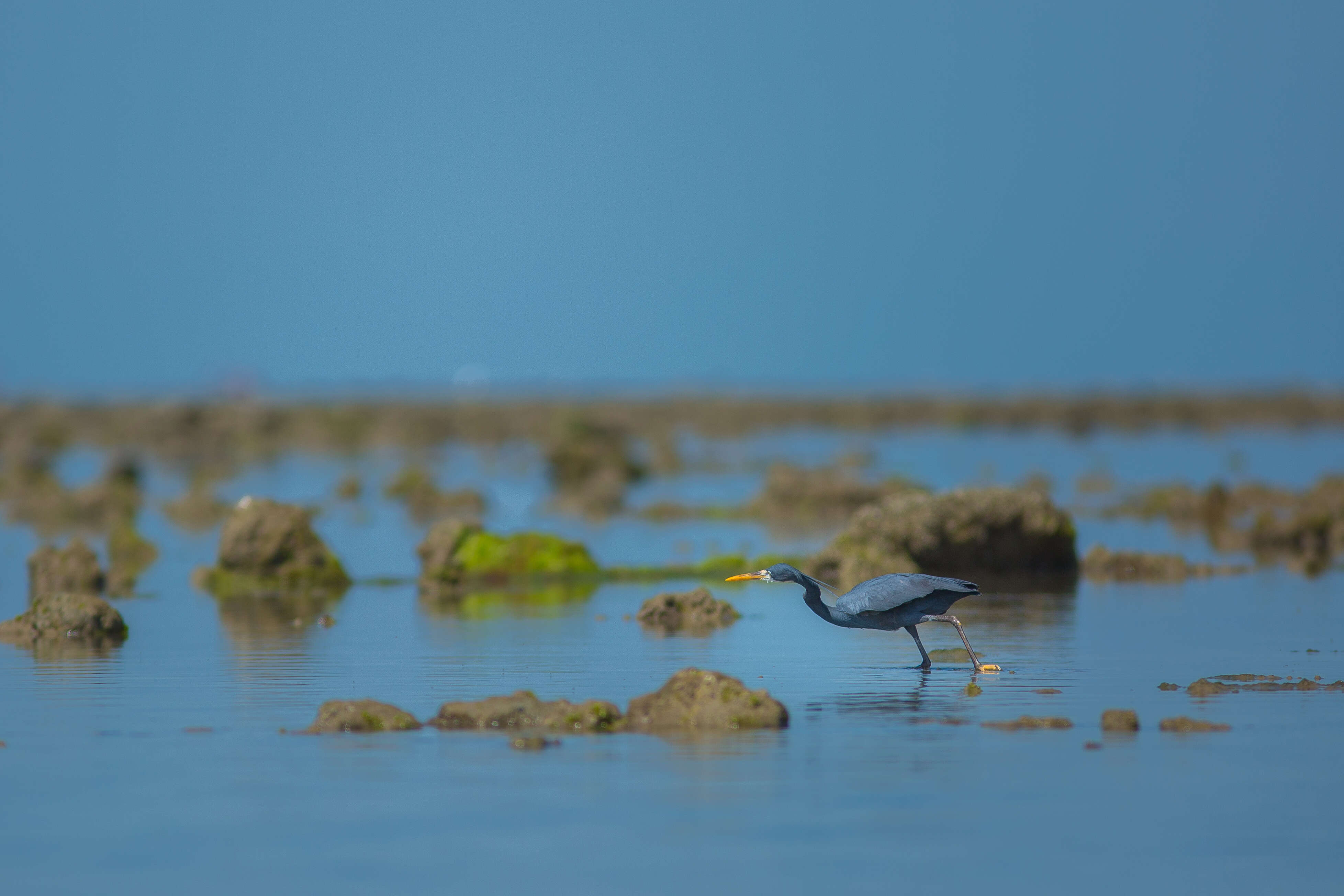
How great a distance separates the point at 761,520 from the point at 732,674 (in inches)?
791

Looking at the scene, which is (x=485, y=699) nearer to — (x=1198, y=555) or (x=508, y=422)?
(x=1198, y=555)

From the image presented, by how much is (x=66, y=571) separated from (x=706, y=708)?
12.7 m

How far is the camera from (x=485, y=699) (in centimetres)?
1229

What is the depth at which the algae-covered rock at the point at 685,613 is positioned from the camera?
18.6 metres

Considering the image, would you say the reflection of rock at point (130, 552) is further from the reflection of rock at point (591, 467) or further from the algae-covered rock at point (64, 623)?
the reflection of rock at point (591, 467)

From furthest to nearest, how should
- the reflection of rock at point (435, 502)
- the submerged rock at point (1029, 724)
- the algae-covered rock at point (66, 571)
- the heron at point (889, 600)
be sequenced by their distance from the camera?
the reflection of rock at point (435, 502)
the algae-covered rock at point (66, 571)
the heron at point (889, 600)
the submerged rock at point (1029, 724)

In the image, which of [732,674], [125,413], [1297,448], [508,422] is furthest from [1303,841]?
[125,413]

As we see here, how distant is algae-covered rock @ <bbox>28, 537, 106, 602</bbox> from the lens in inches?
882

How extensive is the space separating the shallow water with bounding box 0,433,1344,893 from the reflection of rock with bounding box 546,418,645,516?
21.1 m

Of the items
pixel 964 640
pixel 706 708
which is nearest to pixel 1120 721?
pixel 964 640

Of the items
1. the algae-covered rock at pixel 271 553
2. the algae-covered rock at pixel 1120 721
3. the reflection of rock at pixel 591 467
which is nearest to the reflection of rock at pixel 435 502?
the reflection of rock at pixel 591 467

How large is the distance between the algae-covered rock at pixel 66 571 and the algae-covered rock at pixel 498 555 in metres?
3.83

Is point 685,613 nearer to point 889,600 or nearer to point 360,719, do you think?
point 889,600

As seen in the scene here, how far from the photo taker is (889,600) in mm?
14039
